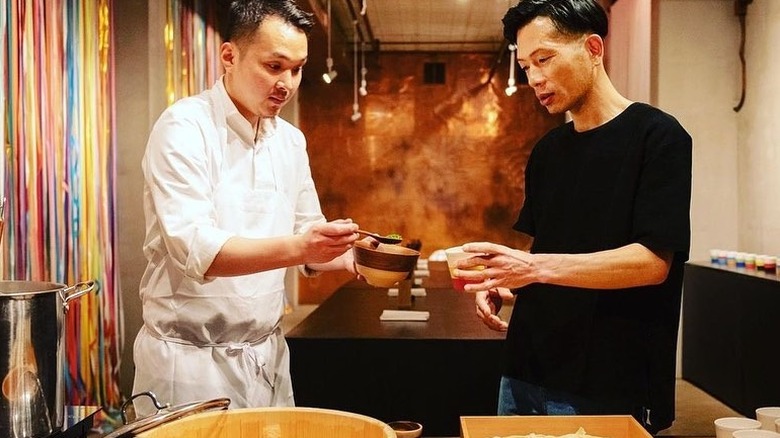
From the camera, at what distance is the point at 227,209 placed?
1.83m

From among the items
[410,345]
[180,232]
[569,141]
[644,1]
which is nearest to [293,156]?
[180,232]

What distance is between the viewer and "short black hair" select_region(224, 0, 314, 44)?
1802 millimetres

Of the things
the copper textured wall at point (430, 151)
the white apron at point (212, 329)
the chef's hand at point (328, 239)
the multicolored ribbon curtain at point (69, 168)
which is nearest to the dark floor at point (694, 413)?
the multicolored ribbon curtain at point (69, 168)

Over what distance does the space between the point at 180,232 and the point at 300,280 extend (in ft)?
27.1

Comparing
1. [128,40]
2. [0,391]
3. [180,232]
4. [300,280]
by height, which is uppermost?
[128,40]

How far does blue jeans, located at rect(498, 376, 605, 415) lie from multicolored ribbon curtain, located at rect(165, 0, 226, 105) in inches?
157

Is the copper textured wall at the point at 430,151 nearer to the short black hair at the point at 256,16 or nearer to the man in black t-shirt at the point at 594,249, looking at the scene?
the short black hair at the point at 256,16

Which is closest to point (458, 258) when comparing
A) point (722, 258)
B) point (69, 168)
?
point (69, 168)

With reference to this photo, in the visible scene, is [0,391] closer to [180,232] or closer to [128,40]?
[180,232]

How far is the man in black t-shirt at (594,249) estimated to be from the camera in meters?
1.46

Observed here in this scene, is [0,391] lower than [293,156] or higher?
lower

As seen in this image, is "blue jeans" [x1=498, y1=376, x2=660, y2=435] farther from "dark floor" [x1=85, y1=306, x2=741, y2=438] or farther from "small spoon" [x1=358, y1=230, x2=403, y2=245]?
"dark floor" [x1=85, y1=306, x2=741, y2=438]

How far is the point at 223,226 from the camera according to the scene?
72.0 inches

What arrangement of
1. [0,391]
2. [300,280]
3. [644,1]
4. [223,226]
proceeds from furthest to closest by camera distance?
[300,280] < [644,1] < [223,226] < [0,391]
